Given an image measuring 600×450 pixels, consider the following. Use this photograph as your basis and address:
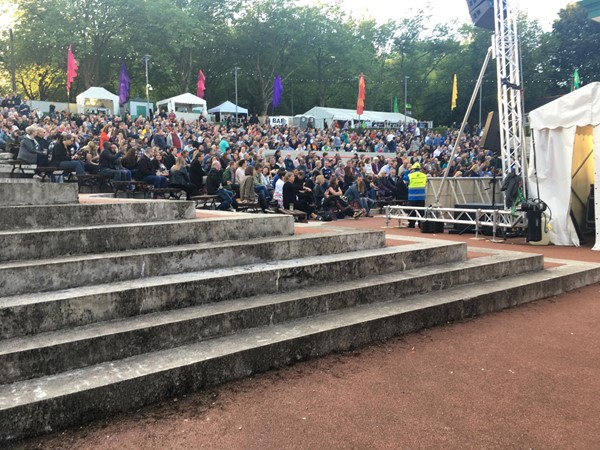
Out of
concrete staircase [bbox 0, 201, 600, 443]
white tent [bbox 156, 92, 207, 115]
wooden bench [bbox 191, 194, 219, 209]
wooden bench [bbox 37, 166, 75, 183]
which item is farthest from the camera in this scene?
white tent [bbox 156, 92, 207, 115]

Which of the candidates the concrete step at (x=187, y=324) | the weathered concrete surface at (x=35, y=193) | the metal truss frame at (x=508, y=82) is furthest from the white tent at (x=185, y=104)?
the concrete step at (x=187, y=324)

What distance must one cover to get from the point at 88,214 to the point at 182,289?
184 cm

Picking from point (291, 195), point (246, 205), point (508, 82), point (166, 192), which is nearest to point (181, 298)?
point (246, 205)

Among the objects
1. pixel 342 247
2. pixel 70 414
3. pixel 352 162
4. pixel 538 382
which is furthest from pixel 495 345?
pixel 352 162

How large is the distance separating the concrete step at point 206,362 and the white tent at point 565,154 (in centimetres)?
616

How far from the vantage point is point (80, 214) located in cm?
556

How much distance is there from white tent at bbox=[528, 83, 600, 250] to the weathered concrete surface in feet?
31.9

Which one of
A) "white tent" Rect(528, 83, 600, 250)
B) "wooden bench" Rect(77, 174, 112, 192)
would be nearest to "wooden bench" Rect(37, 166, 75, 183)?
"wooden bench" Rect(77, 174, 112, 192)

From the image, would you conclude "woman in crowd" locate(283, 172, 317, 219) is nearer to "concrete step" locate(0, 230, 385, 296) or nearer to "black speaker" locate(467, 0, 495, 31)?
"black speaker" locate(467, 0, 495, 31)

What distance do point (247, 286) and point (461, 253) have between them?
3.52 m

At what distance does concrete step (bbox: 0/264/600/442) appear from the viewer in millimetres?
3121

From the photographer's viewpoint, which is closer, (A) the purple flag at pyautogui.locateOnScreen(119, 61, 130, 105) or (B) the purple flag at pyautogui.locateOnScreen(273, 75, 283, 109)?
(A) the purple flag at pyautogui.locateOnScreen(119, 61, 130, 105)

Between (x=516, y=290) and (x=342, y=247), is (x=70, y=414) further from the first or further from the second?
(x=516, y=290)

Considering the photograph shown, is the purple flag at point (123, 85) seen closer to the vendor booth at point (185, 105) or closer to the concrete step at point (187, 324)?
the vendor booth at point (185, 105)
